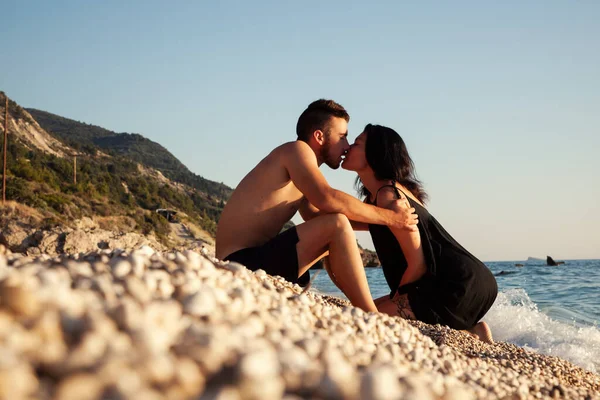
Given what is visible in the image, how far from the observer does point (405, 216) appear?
4332 mm

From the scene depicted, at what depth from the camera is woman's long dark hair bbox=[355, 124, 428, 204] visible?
4.74 metres

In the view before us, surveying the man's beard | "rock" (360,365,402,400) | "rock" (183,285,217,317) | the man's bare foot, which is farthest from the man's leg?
"rock" (360,365,402,400)

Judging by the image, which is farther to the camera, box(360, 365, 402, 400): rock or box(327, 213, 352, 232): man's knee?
box(327, 213, 352, 232): man's knee

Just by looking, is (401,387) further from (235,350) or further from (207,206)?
(207,206)

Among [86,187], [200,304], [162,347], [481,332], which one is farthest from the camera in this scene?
[86,187]

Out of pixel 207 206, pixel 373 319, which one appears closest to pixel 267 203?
pixel 373 319

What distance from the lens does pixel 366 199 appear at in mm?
5289

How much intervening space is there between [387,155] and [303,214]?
3.00 ft

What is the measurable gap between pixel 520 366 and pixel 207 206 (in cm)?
5052

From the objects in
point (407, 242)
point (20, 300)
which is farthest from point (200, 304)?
point (407, 242)

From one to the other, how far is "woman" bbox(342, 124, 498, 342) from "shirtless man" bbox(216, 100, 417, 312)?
8.5 inches

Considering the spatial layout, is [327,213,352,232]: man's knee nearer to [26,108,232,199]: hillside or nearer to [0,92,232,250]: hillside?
[0,92,232,250]: hillside

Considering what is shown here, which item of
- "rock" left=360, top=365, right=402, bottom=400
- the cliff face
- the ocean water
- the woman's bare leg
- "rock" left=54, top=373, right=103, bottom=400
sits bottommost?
the ocean water

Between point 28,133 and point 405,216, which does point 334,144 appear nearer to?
point 405,216
